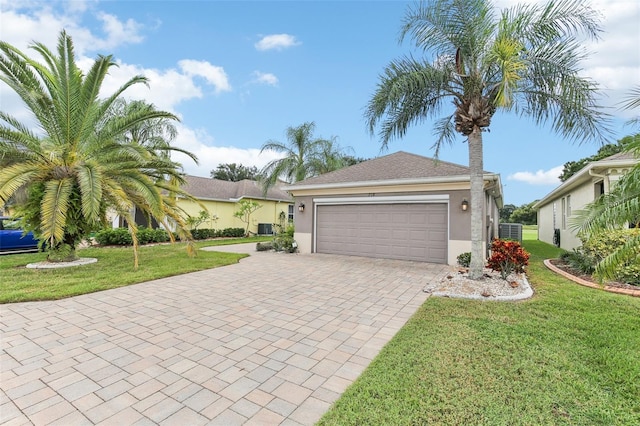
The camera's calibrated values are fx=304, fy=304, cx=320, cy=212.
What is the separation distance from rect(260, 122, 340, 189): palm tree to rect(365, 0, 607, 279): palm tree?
1135 cm

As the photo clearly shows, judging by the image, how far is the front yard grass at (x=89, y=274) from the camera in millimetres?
6092

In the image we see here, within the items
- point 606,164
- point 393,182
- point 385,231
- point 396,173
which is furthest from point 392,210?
point 606,164

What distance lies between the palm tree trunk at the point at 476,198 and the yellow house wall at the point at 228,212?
1591 cm

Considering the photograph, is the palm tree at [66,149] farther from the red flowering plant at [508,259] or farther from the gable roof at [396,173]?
the red flowering plant at [508,259]

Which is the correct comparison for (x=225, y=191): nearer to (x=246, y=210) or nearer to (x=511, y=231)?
(x=246, y=210)

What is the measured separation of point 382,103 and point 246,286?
5320 millimetres

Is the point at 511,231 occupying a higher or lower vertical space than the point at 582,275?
higher

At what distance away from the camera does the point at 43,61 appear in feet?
27.8

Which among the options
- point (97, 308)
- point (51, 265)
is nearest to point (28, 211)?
point (51, 265)

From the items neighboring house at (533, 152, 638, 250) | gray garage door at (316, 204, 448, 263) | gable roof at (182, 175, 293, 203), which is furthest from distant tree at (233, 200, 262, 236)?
neighboring house at (533, 152, 638, 250)

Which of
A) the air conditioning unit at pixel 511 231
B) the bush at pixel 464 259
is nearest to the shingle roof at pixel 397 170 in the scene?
the bush at pixel 464 259

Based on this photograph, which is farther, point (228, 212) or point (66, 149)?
point (228, 212)

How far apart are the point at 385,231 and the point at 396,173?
2.16 meters

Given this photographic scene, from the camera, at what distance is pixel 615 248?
7203 mm
